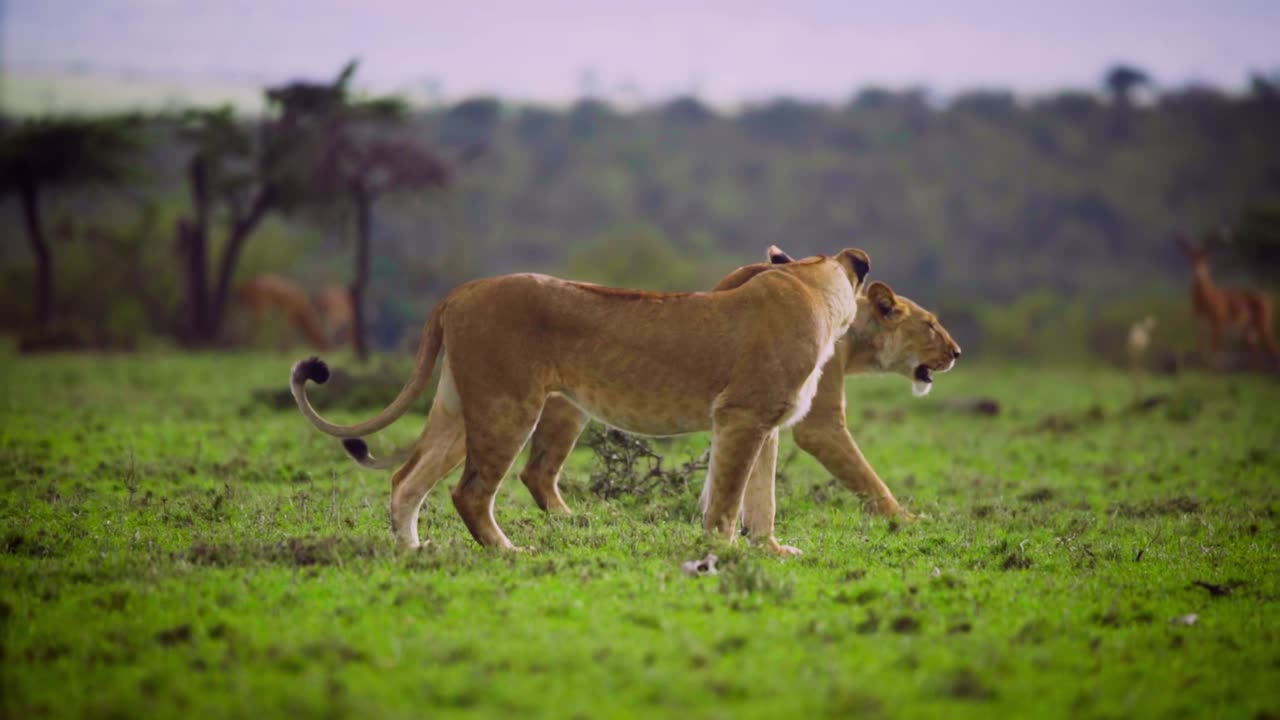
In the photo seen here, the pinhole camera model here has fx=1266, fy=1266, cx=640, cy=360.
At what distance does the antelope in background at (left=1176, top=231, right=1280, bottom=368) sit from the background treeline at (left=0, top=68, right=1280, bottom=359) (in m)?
10.9

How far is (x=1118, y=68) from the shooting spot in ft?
227

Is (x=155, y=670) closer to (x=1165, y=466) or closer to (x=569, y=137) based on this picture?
(x=1165, y=466)

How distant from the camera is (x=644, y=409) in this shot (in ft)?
Result: 22.3

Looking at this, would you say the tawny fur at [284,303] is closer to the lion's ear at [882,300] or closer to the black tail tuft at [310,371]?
the lion's ear at [882,300]

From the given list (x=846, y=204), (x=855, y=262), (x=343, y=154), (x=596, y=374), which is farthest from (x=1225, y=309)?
(x=846, y=204)

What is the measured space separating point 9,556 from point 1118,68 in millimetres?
71142

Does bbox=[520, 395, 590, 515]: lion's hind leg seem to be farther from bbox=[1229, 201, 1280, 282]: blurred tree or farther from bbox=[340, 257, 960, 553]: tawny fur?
bbox=[1229, 201, 1280, 282]: blurred tree

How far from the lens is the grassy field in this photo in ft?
14.9

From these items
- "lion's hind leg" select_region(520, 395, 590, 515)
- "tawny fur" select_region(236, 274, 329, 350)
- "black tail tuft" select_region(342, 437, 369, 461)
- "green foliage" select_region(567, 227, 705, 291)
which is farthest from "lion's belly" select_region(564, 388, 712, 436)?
"green foliage" select_region(567, 227, 705, 291)

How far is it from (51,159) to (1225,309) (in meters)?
26.6

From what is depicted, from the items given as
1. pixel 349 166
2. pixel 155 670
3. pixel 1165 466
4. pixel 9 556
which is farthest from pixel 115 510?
pixel 349 166

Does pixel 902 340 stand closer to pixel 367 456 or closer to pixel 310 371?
pixel 367 456

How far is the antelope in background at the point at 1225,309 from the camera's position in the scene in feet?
81.6

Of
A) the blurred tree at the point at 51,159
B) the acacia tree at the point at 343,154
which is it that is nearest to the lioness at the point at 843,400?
the acacia tree at the point at 343,154
